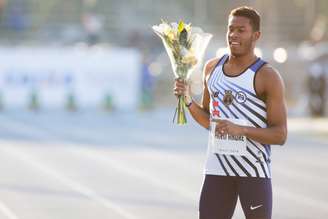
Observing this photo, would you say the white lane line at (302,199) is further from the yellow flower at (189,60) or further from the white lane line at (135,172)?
the yellow flower at (189,60)

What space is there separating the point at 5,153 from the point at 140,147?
2.72 metres

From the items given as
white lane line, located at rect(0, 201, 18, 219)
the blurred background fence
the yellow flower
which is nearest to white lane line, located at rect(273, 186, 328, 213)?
white lane line, located at rect(0, 201, 18, 219)

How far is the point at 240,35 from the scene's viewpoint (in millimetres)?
6637

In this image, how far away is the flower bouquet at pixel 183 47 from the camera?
690 centimetres

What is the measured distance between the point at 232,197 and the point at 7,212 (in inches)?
186

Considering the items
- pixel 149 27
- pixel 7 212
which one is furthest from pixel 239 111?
pixel 149 27

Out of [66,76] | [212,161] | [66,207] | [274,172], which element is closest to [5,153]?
[274,172]

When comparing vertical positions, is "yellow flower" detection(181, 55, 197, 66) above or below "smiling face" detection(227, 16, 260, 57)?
below

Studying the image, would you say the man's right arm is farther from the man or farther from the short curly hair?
the short curly hair

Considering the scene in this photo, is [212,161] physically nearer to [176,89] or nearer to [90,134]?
[176,89]

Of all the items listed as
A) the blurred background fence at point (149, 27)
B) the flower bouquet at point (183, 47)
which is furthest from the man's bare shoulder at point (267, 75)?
the blurred background fence at point (149, 27)

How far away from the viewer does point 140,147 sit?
2017 centimetres

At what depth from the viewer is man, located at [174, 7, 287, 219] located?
21.8 feet

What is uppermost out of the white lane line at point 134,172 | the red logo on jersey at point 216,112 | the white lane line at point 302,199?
the red logo on jersey at point 216,112
